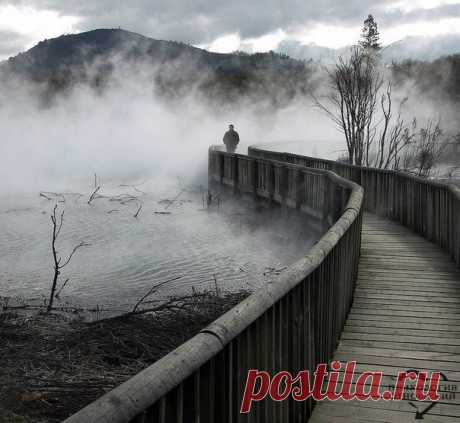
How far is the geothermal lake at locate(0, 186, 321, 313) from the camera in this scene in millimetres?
9773

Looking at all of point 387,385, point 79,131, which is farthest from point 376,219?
point 79,131

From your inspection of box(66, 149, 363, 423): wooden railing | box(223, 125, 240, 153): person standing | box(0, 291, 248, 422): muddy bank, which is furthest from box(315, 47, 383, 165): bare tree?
box(66, 149, 363, 423): wooden railing

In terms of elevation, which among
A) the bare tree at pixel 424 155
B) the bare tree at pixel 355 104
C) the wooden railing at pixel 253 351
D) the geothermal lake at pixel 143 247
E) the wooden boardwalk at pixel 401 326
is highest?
the bare tree at pixel 355 104

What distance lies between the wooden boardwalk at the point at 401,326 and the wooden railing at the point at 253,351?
20cm

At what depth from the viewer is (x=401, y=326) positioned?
5543mm

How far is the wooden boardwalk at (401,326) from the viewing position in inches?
155

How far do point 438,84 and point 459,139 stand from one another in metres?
8.45

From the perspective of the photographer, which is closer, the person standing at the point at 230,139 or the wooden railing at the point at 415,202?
the wooden railing at the point at 415,202

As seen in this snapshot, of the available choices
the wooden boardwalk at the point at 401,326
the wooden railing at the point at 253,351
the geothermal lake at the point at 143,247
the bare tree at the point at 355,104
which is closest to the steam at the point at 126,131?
the bare tree at the point at 355,104

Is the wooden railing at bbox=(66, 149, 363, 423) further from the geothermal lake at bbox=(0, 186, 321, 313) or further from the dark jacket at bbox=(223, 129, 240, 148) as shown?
the dark jacket at bbox=(223, 129, 240, 148)

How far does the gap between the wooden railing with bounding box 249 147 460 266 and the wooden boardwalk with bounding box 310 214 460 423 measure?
319 mm

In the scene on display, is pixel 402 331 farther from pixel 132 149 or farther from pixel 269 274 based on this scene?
pixel 132 149

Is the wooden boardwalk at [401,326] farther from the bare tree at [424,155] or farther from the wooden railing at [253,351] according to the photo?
the bare tree at [424,155]

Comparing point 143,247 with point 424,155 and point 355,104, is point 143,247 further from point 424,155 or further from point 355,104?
point 424,155
